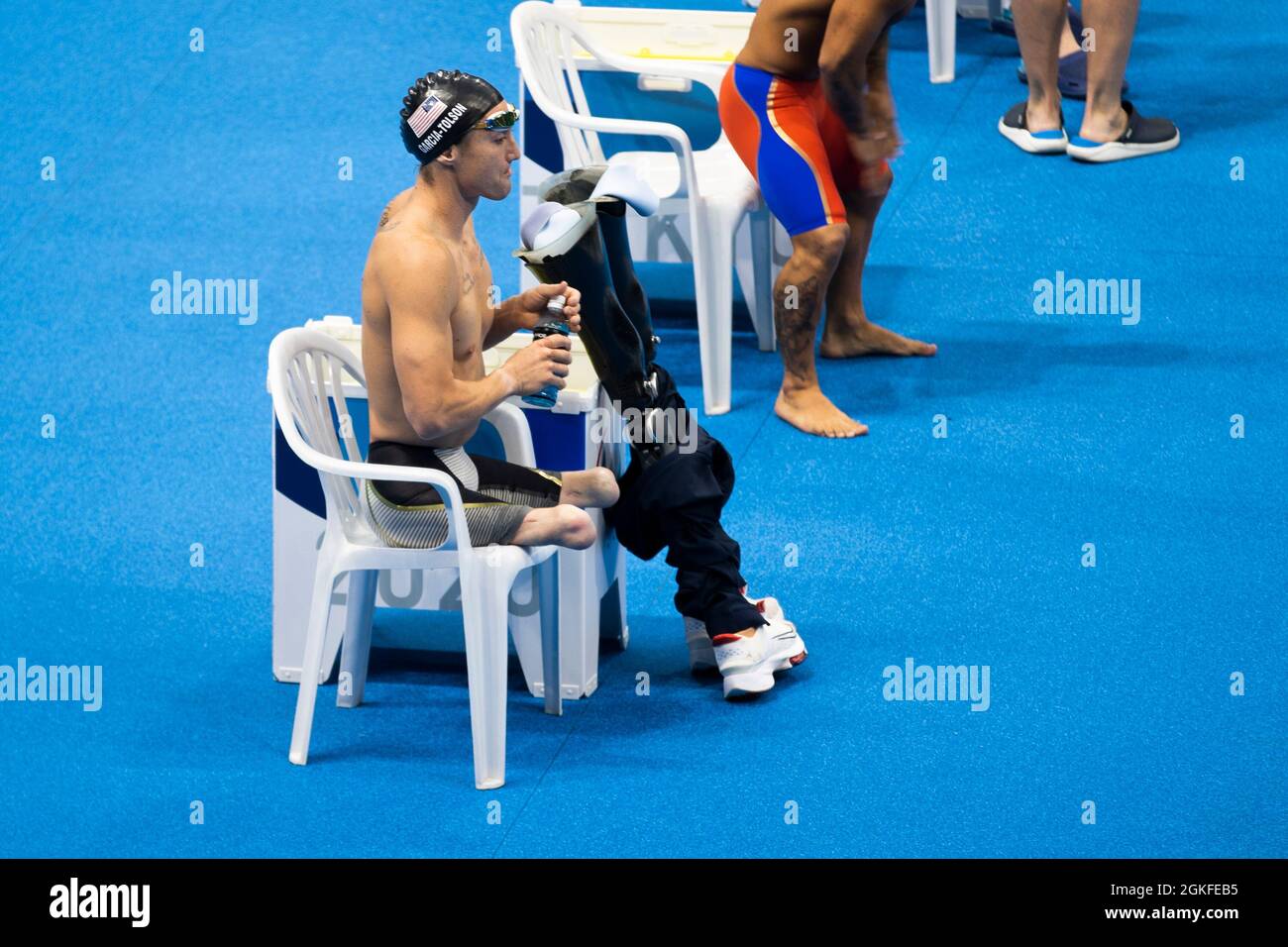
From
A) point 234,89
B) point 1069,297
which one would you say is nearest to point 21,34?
point 234,89

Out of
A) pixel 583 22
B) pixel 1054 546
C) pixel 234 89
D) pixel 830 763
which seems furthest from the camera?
pixel 234 89

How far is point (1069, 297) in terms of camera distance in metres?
7.28

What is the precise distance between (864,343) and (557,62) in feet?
4.83

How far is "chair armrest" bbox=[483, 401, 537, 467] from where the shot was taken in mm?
4750

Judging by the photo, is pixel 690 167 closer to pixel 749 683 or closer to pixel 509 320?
pixel 509 320

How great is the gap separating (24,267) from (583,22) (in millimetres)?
2337

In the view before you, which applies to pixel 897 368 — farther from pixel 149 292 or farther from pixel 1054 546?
pixel 149 292

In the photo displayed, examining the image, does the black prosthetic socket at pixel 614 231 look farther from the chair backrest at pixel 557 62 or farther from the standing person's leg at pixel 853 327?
the standing person's leg at pixel 853 327

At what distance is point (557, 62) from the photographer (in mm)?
6734

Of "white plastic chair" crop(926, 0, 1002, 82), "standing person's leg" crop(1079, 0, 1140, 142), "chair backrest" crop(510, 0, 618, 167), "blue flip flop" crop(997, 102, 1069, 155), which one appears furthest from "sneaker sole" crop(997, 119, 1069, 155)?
"chair backrest" crop(510, 0, 618, 167)

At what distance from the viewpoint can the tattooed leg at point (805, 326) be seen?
617 centimetres

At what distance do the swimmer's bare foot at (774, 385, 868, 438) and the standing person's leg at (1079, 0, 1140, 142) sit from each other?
108 inches

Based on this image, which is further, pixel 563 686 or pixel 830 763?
pixel 563 686

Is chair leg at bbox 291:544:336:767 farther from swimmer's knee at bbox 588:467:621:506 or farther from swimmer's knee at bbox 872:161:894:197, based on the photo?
swimmer's knee at bbox 872:161:894:197
